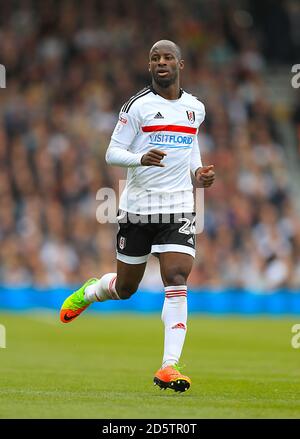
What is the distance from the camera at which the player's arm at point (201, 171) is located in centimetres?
945

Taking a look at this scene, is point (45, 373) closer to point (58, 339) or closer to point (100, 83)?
point (58, 339)

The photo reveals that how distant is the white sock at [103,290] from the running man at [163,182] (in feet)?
0.89

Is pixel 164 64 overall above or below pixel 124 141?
above

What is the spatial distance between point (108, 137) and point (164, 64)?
1469 centimetres

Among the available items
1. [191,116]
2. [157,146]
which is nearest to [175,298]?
[157,146]

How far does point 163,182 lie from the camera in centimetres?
969

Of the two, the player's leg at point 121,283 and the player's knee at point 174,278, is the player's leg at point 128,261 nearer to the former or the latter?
the player's leg at point 121,283

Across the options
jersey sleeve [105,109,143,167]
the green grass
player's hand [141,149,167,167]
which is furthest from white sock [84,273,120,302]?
player's hand [141,149,167,167]

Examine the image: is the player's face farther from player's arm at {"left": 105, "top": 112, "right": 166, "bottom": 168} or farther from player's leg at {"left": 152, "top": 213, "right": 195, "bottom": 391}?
player's leg at {"left": 152, "top": 213, "right": 195, "bottom": 391}

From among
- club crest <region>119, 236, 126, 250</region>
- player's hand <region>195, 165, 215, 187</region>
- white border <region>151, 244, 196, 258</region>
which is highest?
player's hand <region>195, 165, 215, 187</region>

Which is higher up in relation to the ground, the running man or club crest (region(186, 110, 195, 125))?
club crest (region(186, 110, 195, 125))

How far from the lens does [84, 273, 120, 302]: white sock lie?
10.2 meters

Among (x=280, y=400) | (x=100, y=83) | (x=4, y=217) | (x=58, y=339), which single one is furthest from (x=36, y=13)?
(x=280, y=400)

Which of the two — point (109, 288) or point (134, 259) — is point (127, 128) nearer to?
point (134, 259)
